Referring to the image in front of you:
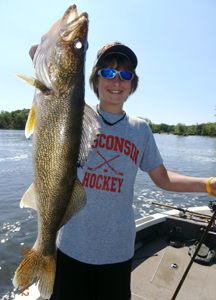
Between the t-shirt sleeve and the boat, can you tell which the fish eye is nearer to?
the t-shirt sleeve

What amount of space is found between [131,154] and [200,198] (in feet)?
38.3

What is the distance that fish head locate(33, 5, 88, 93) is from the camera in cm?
163

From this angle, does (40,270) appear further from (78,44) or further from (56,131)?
(78,44)

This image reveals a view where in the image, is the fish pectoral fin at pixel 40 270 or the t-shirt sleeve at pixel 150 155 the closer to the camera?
the fish pectoral fin at pixel 40 270

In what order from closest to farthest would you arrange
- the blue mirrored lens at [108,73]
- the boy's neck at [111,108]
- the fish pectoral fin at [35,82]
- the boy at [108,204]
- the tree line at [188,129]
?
the fish pectoral fin at [35,82], the boy at [108,204], the blue mirrored lens at [108,73], the boy's neck at [111,108], the tree line at [188,129]

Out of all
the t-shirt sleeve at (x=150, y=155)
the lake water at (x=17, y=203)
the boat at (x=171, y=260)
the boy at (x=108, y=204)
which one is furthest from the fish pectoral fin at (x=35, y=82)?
the lake water at (x=17, y=203)

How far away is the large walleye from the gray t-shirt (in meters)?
0.17

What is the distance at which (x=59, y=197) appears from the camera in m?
1.66

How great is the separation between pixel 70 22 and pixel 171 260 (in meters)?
4.16

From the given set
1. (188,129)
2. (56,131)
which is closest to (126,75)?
(56,131)

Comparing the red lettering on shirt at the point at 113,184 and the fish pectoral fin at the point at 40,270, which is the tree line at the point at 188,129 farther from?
the fish pectoral fin at the point at 40,270

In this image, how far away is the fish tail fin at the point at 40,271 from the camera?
5.31ft

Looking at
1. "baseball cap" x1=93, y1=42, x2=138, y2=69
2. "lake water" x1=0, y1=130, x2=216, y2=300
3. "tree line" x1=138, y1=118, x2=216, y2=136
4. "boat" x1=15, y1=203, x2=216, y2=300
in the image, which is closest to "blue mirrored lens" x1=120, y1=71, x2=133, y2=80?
"baseball cap" x1=93, y1=42, x2=138, y2=69

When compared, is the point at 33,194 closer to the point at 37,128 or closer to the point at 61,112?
the point at 37,128
